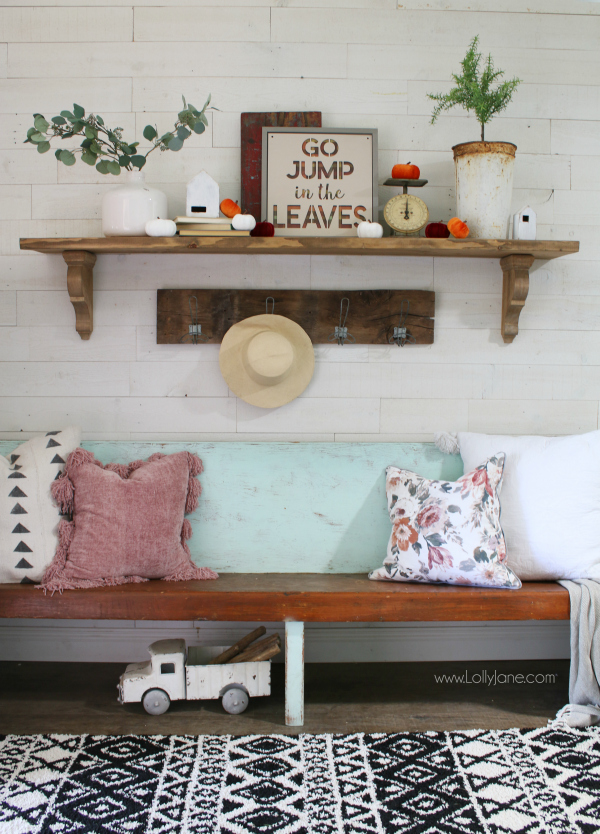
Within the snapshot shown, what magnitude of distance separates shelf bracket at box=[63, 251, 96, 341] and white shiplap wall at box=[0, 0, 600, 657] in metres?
0.05

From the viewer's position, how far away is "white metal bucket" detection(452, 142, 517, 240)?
2.12 m

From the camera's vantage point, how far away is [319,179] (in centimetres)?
224

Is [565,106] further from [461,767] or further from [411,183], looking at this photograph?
[461,767]

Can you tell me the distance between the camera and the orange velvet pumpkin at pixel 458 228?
82.4 inches

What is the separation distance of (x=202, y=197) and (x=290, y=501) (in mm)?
1028

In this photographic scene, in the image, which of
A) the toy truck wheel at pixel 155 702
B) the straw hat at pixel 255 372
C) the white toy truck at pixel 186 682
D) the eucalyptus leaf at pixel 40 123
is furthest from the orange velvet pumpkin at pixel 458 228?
the toy truck wheel at pixel 155 702

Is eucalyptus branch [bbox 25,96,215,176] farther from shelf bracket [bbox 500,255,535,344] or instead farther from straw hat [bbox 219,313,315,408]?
shelf bracket [bbox 500,255,535,344]

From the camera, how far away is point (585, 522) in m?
2.03

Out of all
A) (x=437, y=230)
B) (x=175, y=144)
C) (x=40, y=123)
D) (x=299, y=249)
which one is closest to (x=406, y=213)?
(x=437, y=230)

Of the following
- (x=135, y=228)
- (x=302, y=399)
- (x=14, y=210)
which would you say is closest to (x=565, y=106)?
(x=302, y=399)

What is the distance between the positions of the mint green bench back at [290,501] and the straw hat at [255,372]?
0.17 m

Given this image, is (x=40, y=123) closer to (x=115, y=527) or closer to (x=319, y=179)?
(x=319, y=179)

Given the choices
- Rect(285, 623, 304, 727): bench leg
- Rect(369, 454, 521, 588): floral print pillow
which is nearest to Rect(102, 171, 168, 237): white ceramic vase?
Rect(369, 454, 521, 588): floral print pillow

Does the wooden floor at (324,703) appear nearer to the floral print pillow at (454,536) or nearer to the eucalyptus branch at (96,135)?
the floral print pillow at (454,536)
